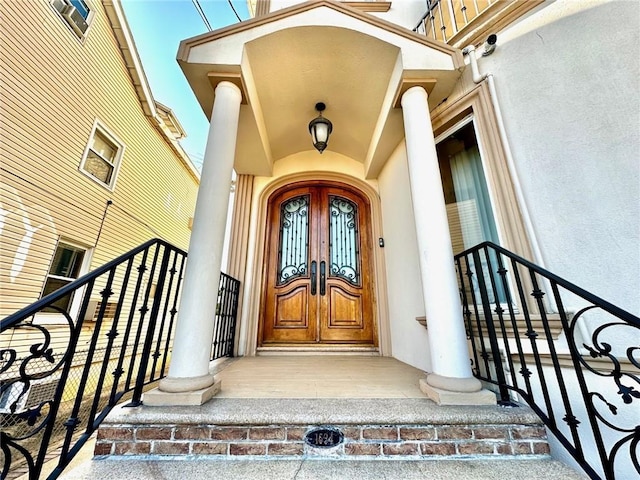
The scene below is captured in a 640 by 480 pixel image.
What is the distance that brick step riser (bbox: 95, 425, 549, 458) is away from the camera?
1.20 meters

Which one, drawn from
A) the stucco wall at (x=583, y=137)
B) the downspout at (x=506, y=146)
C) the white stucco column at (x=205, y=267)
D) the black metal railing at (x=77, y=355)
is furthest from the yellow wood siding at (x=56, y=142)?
the stucco wall at (x=583, y=137)

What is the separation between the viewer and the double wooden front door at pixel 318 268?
339 centimetres

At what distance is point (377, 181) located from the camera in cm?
380

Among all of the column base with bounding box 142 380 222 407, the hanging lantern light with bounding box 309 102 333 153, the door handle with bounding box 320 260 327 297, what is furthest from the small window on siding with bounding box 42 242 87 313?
the hanging lantern light with bounding box 309 102 333 153

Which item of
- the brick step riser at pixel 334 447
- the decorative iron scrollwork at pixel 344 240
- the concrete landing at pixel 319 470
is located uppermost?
the decorative iron scrollwork at pixel 344 240

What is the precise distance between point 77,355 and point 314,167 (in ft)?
18.6

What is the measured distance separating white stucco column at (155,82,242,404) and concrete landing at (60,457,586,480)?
33 cm

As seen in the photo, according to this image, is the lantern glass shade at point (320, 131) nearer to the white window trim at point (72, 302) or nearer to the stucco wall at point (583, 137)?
the stucco wall at point (583, 137)

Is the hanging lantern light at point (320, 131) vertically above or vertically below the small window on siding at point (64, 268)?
above

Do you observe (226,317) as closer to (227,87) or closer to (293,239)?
(293,239)

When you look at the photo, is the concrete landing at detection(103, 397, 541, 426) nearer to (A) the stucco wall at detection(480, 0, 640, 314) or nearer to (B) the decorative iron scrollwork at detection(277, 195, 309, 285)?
(A) the stucco wall at detection(480, 0, 640, 314)

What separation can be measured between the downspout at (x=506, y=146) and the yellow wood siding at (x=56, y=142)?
622 centimetres

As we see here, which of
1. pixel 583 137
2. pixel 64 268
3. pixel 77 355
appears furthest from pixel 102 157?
pixel 583 137

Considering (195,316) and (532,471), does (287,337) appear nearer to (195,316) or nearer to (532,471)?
(195,316)
